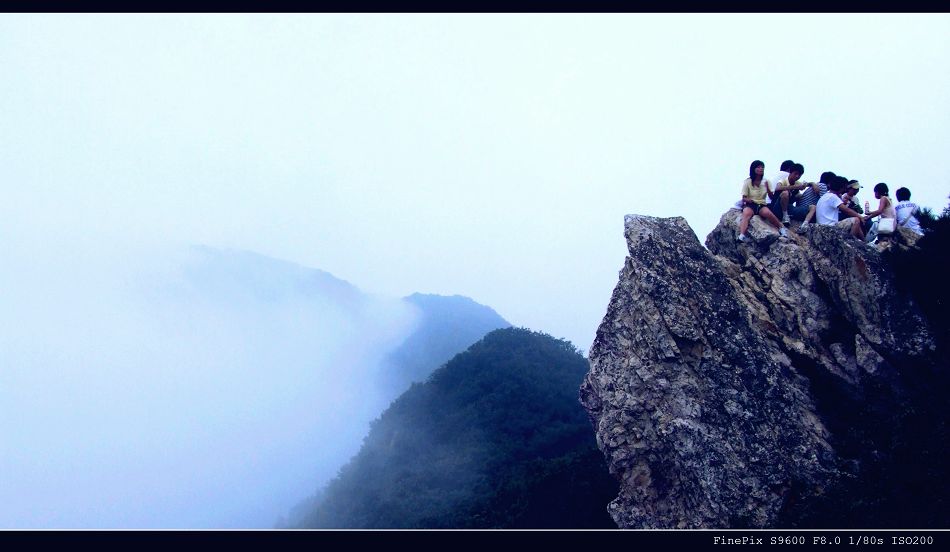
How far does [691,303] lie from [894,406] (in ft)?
16.8

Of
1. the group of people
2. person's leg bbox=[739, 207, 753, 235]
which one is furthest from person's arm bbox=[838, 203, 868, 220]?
person's leg bbox=[739, 207, 753, 235]

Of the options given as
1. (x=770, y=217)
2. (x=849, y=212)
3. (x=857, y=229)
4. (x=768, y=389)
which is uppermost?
(x=770, y=217)

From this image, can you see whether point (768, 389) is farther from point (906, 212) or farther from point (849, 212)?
point (906, 212)

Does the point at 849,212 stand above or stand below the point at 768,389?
above

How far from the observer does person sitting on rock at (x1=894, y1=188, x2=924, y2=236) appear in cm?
1605

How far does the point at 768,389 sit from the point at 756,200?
18.4 feet

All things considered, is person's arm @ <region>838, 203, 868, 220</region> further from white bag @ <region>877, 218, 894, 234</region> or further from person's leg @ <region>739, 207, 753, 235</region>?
person's leg @ <region>739, 207, 753, 235</region>

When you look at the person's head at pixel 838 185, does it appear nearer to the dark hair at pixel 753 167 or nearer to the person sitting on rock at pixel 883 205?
the person sitting on rock at pixel 883 205

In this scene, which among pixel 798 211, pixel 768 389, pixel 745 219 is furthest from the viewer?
pixel 798 211

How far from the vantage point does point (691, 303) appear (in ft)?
50.5

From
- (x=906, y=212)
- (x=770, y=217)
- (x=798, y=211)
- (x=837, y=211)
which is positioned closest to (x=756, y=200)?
(x=770, y=217)

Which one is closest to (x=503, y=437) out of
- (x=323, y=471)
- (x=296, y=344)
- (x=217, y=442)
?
(x=323, y=471)

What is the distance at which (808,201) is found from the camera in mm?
17125
